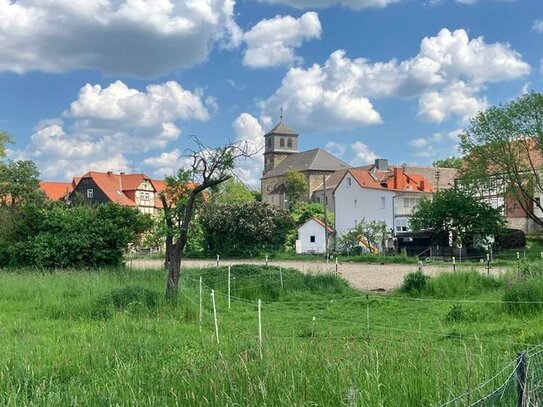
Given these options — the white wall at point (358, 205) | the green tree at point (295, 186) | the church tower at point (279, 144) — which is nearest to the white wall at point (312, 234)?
the white wall at point (358, 205)

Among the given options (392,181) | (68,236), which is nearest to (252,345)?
(68,236)

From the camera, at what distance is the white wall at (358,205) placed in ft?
220

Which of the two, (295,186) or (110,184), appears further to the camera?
(295,186)

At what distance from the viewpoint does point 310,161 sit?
115500mm

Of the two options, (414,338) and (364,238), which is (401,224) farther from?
(414,338)

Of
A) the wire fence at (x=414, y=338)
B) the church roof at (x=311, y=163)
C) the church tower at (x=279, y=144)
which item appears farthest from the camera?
the church tower at (x=279, y=144)

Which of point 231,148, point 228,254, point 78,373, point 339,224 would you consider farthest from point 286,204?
point 78,373

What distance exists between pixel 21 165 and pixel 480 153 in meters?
42.2

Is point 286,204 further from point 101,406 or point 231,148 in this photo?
point 101,406

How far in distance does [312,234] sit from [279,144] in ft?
278

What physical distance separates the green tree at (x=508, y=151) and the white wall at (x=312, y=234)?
1658cm

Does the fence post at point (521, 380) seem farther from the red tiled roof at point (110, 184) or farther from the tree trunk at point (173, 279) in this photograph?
the red tiled roof at point (110, 184)

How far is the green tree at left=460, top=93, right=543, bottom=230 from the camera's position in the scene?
47594 mm

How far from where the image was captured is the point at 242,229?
56.0 m
